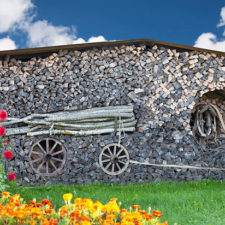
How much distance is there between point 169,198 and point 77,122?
11.3ft

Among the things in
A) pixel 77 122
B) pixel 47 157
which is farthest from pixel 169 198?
pixel 47 157

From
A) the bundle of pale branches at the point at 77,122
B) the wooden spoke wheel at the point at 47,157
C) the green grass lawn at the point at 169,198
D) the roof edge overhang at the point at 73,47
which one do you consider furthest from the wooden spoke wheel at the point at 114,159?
the roof edge overhang at the point at 73,47

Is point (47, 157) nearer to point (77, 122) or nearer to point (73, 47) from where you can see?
point (77, 122)

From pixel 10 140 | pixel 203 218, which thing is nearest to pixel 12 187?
pixel 10 140

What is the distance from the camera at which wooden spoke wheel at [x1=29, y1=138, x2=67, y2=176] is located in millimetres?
8414

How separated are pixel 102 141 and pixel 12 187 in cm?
293

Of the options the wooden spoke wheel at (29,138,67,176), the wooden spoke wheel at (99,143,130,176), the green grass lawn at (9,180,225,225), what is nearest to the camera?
the green grass lawn at (9,180,225,225)

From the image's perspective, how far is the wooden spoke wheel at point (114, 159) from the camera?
28.0 ft

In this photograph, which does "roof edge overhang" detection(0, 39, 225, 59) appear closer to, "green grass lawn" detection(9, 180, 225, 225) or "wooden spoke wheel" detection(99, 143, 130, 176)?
"wooden spoke wheel" detection(99, 143, 130, 176)

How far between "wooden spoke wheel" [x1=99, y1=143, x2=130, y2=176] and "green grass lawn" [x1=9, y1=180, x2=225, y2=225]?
23.0 inches

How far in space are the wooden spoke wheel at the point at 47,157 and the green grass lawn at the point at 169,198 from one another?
85cm

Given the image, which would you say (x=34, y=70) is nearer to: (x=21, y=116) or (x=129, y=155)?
(x=21, y=116)

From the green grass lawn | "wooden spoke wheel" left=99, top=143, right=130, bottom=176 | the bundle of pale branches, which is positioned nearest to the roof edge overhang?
the bundle of pale branches

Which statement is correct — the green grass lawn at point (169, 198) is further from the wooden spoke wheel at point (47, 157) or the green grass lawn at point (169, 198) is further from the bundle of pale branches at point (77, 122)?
the bundle of pale branches at point (77, 122)
